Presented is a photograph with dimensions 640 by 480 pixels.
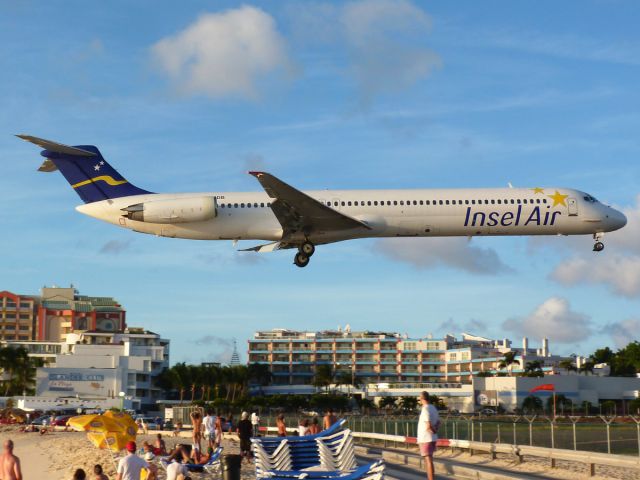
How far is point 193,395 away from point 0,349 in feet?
73.5

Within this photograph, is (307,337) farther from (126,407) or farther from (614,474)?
(614,474)

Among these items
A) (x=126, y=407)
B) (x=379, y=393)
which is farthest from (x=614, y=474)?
(x=379, y=393)

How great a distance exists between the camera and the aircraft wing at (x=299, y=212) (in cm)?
3800

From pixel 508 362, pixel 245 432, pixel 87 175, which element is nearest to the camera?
pixel 245 432

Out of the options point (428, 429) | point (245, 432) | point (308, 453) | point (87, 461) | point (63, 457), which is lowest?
point (63, 457)

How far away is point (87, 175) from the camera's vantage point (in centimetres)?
4206

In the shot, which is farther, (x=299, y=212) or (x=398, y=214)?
(x=398, y=214)

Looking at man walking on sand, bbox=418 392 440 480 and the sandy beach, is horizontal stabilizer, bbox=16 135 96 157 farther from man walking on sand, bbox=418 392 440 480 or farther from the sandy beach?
man walking on sand, bbox=418 392 440 480

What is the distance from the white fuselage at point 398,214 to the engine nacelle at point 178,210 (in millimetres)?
488

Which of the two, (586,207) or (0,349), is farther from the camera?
(0,349)

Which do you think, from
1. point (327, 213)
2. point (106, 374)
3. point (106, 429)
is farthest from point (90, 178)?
point (106, 374)

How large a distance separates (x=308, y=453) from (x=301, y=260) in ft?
79.7

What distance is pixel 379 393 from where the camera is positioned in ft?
357

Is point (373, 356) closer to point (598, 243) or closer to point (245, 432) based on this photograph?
point (598, 243)
